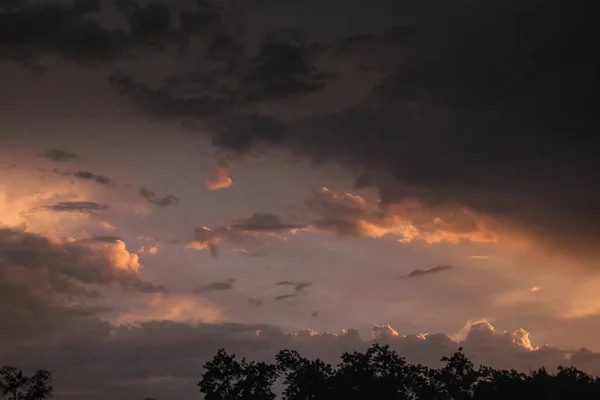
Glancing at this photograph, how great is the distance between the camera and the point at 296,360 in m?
118

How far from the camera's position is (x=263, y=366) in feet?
389

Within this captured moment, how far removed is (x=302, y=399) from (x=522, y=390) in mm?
35506

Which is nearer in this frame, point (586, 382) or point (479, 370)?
point (479, 370)

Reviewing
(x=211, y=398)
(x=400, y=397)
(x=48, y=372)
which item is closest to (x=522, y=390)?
Answer: (x=400, y=397)

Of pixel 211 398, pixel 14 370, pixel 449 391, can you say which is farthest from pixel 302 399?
pixel 14 370

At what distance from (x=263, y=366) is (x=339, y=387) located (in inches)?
588

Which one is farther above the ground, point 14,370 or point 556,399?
point 14,370

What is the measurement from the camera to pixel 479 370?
108438mm

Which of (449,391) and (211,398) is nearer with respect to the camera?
(449,391)

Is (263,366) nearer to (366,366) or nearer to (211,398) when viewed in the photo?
(211,398)

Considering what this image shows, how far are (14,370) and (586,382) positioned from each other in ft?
313

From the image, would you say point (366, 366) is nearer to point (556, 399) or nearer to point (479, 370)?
point (479, 370)

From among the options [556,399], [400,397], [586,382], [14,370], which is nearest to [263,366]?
[400,397]

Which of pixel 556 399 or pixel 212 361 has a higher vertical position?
pixel 212 361
